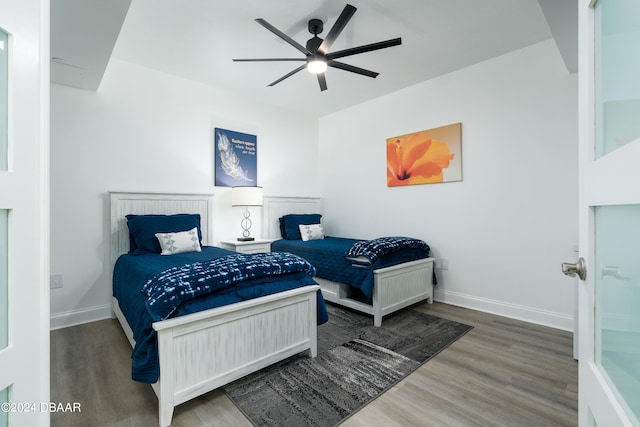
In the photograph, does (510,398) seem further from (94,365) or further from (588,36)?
(94,365)

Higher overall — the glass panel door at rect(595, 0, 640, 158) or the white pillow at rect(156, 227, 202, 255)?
the glass panel door at rect(595, 0, 640, 158)

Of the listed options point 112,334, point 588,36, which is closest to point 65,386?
point 112,334

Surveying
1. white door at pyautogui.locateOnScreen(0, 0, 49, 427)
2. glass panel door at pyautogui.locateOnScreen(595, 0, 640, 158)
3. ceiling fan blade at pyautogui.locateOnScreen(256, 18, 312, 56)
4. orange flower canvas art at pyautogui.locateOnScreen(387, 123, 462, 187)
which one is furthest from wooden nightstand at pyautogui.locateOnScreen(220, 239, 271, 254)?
glass panel door at pyautogui.locateOnScreen(595, 0, 640, 158)

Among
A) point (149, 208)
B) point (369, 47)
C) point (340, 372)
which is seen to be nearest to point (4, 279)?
point (340, 372)

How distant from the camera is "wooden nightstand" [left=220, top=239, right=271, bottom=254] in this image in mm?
3549

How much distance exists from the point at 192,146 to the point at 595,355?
12.5 ft

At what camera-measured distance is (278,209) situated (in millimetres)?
4418

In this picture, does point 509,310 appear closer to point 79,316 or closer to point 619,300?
point 619,300

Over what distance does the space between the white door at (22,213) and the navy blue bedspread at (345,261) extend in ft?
7.80

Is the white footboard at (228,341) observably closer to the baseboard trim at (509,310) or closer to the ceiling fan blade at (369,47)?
the ceiling fan blade at (369,47)

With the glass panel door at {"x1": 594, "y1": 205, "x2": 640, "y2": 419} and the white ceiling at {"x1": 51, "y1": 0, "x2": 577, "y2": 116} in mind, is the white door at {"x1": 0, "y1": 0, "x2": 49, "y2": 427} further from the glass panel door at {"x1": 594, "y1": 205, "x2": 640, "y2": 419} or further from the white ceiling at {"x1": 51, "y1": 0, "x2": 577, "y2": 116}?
the white ceiling at {"x1": 51, "y1": 0, "x2": 577, "y2": 116}

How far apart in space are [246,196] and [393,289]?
2.03m

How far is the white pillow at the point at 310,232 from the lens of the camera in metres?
4.09

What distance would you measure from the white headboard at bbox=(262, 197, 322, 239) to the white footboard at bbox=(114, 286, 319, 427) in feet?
7.40
